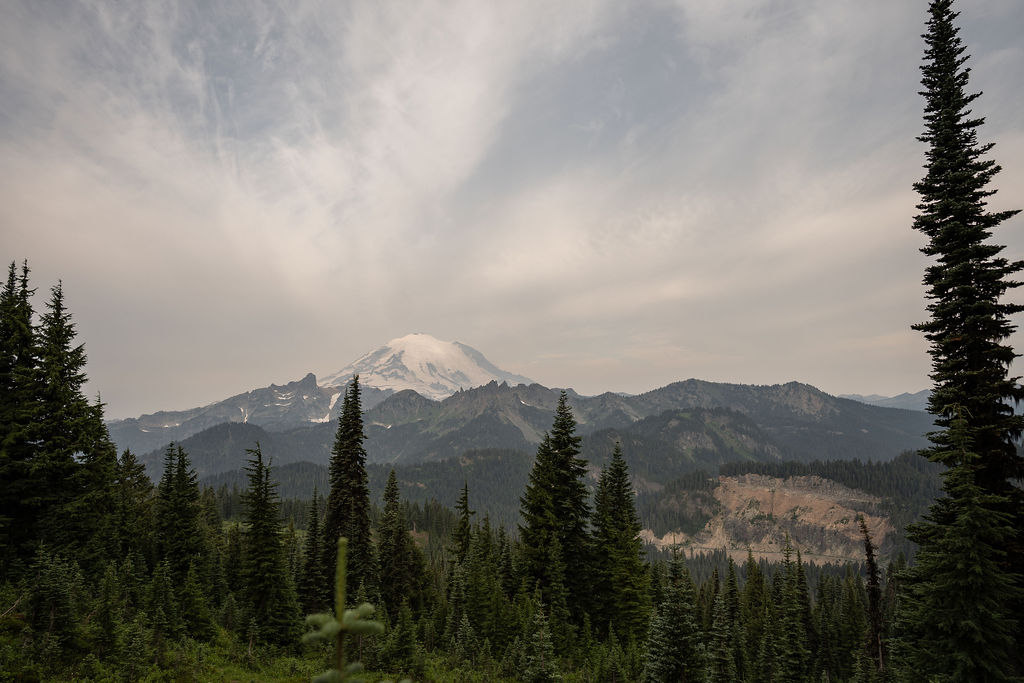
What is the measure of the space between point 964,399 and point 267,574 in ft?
144

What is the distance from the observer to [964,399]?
1972 cm

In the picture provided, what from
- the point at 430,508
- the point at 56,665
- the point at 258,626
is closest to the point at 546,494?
the point at 258,626

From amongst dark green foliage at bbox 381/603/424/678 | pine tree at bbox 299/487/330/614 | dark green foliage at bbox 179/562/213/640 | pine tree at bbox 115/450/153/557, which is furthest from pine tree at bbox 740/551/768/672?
pine tree at bbox 115/450/153/557

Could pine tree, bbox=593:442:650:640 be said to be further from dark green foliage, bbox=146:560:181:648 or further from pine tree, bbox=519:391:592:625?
dark green foliage, bbox=146:560:181:648

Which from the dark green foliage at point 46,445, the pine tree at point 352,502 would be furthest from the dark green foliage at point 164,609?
the pine tree at point 352,502

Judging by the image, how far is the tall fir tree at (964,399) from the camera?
17.3 metres

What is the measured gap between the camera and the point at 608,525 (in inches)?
1620

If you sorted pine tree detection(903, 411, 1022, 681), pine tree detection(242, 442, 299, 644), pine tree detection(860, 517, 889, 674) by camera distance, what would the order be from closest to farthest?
pine tree detection(903, 411, 1022, 681) → pine tree detection(242, 442, 299, 644) → pine tree detection(860, 517, 889, 674)

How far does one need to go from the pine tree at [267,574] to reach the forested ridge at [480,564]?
15 cm

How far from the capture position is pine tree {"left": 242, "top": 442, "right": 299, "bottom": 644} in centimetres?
3606

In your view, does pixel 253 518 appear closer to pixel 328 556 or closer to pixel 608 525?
pixel 328 556

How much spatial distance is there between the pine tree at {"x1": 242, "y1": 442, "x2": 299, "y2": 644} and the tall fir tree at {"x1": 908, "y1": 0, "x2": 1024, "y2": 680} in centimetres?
3836

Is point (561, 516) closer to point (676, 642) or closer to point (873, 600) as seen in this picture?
point (676, 642)

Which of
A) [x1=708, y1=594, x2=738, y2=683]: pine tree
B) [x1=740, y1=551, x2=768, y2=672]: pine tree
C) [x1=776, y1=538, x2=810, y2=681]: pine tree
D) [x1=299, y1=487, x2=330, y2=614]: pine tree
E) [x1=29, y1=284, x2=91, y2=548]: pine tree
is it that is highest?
[x1=29, y1=284, x2=91, y2=548]: pine tree
